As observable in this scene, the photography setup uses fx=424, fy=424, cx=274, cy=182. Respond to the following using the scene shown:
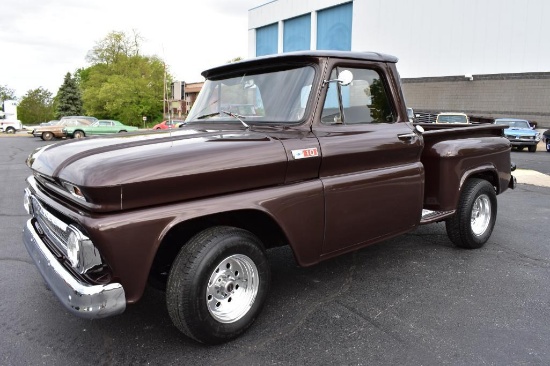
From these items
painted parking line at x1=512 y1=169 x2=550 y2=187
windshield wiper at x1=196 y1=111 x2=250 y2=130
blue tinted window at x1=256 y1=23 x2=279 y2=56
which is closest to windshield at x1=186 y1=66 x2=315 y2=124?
windshield wiper at x1=196 y1=111 x2=250 y2=130

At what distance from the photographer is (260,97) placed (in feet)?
11.2

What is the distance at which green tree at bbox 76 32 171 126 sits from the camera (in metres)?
53.8

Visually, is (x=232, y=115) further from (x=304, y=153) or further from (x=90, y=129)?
(x=90, y=129)

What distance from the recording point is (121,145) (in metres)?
2.70

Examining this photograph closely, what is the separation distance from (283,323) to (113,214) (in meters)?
1.48

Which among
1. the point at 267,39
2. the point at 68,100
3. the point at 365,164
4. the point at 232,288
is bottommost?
the point at 232,288

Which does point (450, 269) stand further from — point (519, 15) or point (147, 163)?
point (519, 15)

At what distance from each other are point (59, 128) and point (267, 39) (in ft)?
76.6

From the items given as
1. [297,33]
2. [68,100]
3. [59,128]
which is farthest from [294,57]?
[68,100]

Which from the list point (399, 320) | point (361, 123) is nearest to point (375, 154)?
point (361, 123)

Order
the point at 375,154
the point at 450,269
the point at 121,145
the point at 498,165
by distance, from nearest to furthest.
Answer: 1. the point at 121,145
2. the point at 375,154
3. the point at 450,269
4. the point at 498,165

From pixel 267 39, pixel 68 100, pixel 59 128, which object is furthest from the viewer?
pixel 68 100

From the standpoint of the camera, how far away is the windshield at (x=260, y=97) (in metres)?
3.24

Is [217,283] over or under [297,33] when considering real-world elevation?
under
